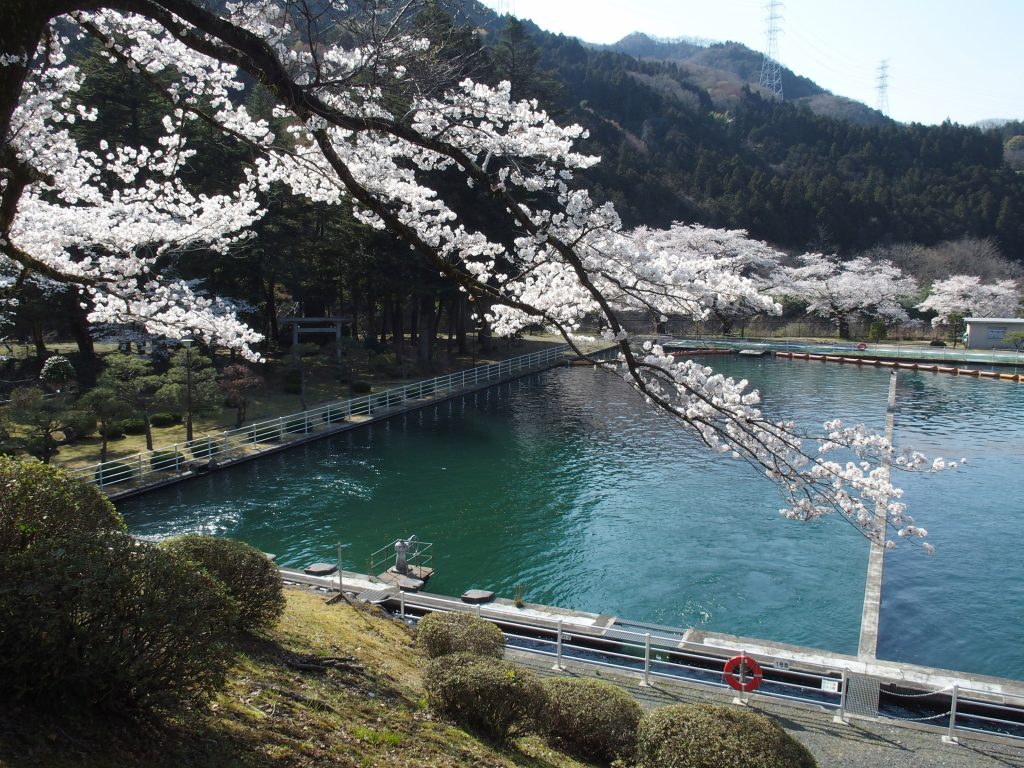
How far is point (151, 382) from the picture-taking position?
57.8 feet

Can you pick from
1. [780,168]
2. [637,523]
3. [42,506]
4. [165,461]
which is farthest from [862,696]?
[780,168]

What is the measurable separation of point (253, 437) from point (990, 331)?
136ft

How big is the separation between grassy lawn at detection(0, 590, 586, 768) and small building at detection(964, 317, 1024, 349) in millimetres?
45009

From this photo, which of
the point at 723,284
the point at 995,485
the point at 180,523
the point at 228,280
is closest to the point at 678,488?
the point at 995,485

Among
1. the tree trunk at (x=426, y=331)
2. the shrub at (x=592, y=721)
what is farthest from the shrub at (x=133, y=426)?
the shrub at (x=592, y=721)

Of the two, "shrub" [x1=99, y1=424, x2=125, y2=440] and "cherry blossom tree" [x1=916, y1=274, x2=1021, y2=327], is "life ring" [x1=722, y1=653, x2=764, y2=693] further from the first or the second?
"cherry blossom tree" [x1=916, y1=274, x2=1021, y2=327]

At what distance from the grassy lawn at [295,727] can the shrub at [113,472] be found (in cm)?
1067

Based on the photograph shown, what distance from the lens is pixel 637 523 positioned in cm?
1487

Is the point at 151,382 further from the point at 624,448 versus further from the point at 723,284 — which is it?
the point at 723,284

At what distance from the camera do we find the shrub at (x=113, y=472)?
1558 cm

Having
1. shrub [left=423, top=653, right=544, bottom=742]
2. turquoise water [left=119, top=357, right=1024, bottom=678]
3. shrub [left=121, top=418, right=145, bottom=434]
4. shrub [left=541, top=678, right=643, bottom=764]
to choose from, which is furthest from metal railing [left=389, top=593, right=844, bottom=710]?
shrub [left=121, top=418, right=145, bottom=434]

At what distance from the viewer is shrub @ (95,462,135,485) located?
1558cm

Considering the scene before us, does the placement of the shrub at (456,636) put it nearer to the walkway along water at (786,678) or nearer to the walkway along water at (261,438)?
the walkway along water at (786,678)

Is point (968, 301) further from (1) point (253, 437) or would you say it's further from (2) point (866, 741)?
(2) point (866, 741)
